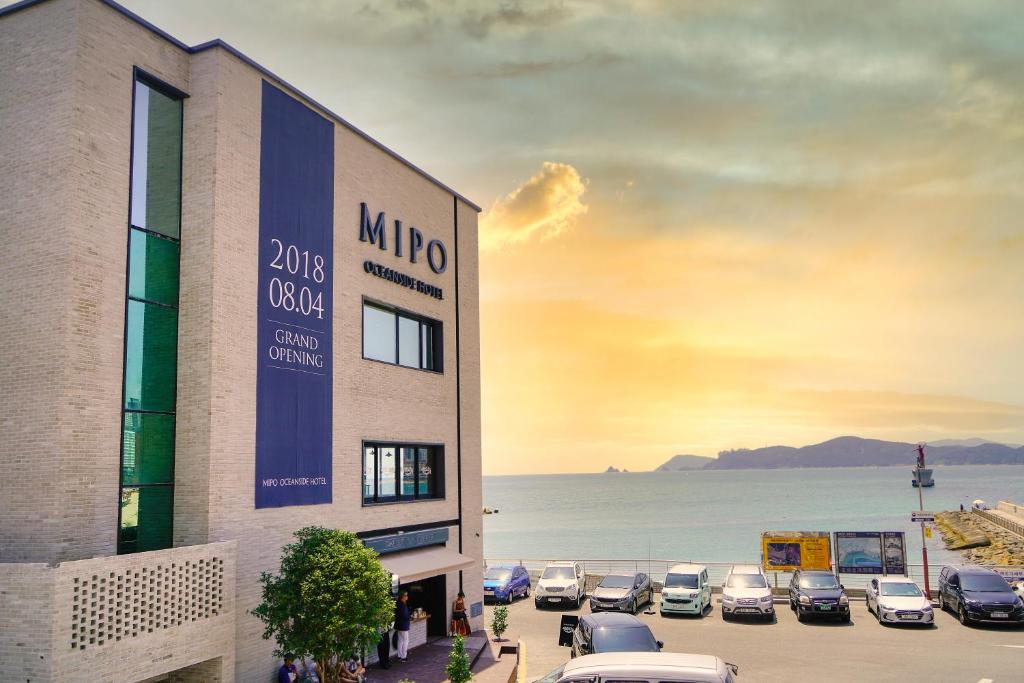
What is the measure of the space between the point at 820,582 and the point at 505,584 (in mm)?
12421

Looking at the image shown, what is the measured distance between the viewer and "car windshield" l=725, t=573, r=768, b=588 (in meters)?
30.5

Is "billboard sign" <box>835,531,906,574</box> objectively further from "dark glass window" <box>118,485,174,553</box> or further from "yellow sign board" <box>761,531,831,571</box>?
"dark glass window" <box>118,485,174,553</box>

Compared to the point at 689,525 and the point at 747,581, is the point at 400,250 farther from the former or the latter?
the point at 689,525

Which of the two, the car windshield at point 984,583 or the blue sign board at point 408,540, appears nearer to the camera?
the blue sign board at point 408,540

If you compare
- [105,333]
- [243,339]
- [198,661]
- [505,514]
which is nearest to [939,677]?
[198,661]

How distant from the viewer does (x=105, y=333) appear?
16.0m

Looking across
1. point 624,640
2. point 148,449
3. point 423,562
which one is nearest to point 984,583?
point 624,640

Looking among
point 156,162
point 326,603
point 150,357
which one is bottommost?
point 326,603

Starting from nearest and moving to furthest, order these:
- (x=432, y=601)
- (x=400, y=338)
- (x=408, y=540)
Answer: (x=408, y=540) → (x=400, y=338) → (x=432, y=601)

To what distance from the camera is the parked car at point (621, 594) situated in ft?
96.6

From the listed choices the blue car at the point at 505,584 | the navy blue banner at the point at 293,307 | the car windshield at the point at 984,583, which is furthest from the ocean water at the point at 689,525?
the navy blue banner at the point at 293,307

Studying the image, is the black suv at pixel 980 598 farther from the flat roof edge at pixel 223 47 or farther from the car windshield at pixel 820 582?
the flat roof edge at pixel 223 47

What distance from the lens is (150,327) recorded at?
17.4 meters

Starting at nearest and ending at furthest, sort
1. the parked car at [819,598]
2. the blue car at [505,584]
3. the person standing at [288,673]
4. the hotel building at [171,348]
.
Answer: the hotel building at [171,348] → the person standing at [288,673] → the parked car at [819,598] → the blue car at [505,584]
